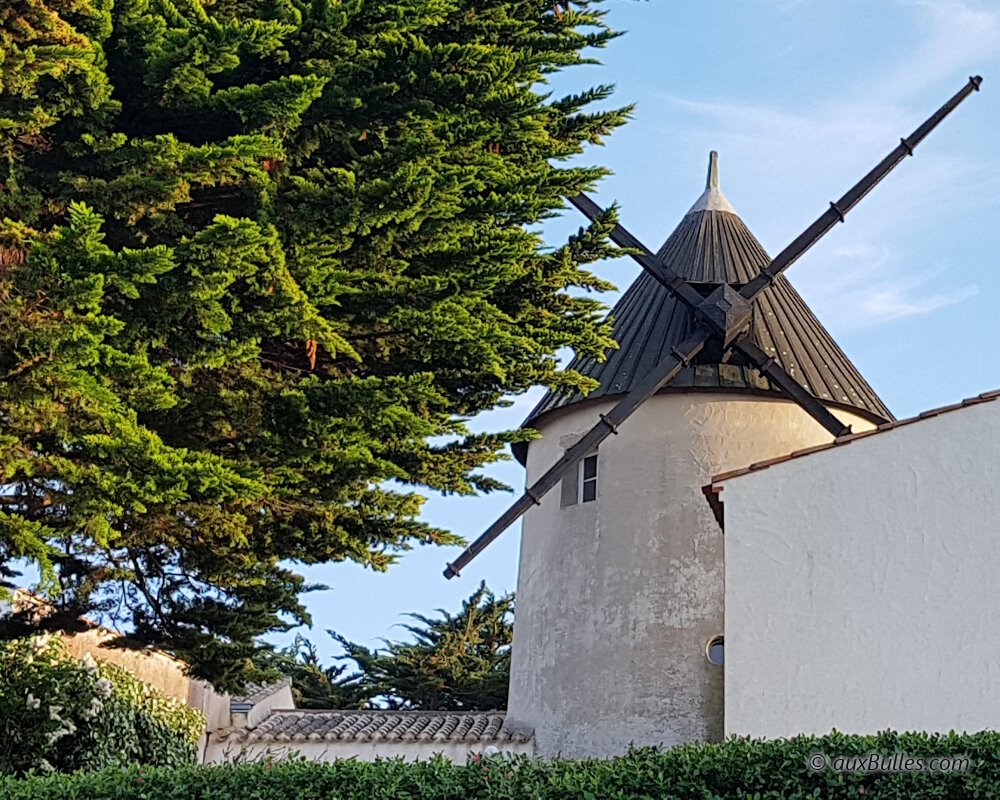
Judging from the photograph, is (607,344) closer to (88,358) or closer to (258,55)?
Result: (258,55)

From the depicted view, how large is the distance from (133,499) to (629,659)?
9229 millimetres

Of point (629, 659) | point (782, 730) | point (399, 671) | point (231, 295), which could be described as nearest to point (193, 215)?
point (231, 295)

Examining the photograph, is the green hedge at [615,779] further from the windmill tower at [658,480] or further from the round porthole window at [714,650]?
the round porthole window at [714,650]

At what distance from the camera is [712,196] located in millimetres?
19938

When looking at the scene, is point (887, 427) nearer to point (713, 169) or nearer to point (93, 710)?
point (93, 710)

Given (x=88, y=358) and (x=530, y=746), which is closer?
(x=88, y=358)

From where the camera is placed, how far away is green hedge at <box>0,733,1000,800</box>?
704 centimetres

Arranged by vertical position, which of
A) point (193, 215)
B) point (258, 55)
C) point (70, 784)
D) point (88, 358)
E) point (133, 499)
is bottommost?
point (70, 784)

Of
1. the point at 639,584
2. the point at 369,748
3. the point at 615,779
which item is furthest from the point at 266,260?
the point at 369,748

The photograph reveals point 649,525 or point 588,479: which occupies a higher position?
point 588,479

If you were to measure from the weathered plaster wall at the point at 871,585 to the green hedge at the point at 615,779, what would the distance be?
270 cm

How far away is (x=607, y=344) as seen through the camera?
9.77 m

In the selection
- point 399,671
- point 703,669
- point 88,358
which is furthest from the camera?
point 399,671

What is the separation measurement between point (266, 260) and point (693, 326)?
9.88 m
